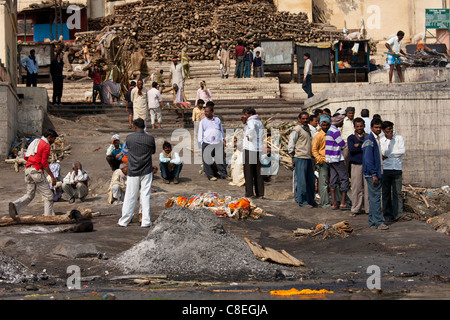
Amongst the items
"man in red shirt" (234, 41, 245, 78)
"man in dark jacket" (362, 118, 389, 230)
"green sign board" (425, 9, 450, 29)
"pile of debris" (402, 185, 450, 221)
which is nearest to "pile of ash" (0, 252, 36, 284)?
"man in dark jacket" (362, 118, 389, 230)

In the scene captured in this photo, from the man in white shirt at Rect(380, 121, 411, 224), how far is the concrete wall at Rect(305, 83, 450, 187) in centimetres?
390

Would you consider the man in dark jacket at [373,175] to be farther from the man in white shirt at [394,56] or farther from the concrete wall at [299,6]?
the concrete wall at [299,6]

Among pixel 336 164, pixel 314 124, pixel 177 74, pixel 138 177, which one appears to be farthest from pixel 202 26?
pixel 138 177

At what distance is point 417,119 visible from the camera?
1534cm

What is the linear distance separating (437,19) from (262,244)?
24.9 meters

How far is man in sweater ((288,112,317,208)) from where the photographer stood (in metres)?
12.3

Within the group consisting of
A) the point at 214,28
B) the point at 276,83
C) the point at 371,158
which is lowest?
the point at 371,158

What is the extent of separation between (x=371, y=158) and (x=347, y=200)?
2067 mm

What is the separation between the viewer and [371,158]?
34.8 ft
